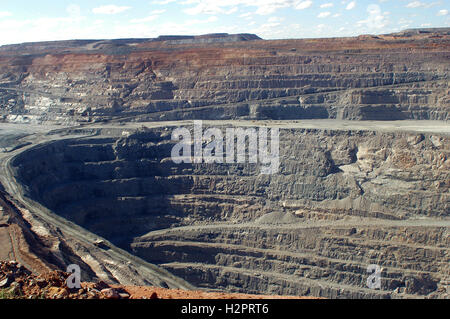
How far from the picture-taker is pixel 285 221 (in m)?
34.2

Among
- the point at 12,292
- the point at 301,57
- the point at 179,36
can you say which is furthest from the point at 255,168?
the point at 179,36

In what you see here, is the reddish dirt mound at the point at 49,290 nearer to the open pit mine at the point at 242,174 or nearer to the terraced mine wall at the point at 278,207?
the open pit mine at the point at 242,174

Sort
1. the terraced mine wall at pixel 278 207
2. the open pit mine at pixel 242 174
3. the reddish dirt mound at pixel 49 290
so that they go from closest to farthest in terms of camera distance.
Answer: the reddish dirt mound at pixel 49 290
the open pit mine at pixel 242 174
the terraced mine wall at pixel 278 207

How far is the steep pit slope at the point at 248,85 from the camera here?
4384 centimetres

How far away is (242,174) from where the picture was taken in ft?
122

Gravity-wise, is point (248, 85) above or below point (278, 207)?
above

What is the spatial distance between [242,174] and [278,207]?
4.34 metres

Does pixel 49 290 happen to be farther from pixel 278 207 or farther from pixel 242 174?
pixel 242 174

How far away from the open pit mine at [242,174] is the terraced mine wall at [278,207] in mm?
108

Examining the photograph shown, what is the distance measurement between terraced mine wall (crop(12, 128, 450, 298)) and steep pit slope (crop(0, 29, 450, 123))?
8068 millimetres

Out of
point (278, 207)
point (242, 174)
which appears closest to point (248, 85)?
point (242, 174)

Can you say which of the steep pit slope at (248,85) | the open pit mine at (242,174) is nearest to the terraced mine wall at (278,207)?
the open pit mine at (242,174)

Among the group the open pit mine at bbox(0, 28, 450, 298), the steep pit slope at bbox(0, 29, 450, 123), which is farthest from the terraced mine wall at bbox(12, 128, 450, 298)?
the steep pit slope at bbox(0, 29, 450, 123)

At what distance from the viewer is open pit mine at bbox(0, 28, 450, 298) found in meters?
28.9
